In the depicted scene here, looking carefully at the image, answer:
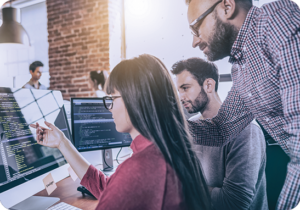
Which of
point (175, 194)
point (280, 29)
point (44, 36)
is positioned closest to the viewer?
point (175, 194)

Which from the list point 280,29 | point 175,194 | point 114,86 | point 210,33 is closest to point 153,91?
point 114,86

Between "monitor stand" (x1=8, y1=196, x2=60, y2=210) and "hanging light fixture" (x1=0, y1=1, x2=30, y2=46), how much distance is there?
2565 mm

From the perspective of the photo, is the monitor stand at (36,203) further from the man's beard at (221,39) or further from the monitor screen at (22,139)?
the man's beard at (221,39)

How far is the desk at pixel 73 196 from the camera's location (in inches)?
38.7

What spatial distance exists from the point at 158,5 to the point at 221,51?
87.5 inches

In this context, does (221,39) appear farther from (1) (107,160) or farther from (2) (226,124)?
(1) (107,160)

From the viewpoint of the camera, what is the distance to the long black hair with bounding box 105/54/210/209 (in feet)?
2.45

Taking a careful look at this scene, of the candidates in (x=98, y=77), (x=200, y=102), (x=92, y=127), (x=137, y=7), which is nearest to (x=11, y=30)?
(x=98, y=77)

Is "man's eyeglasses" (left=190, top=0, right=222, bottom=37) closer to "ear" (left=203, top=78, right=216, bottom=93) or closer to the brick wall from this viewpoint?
"ear" (left=203, top=78, right=216, bottom=93)

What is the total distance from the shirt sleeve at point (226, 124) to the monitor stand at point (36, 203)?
84 cm

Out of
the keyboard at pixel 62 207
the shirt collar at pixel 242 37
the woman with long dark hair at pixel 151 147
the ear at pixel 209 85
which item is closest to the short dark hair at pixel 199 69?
the ear at pixel 209 85

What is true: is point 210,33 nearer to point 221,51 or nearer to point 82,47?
point 221,51

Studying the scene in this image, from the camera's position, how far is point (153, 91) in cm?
77

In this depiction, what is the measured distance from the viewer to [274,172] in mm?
1565
